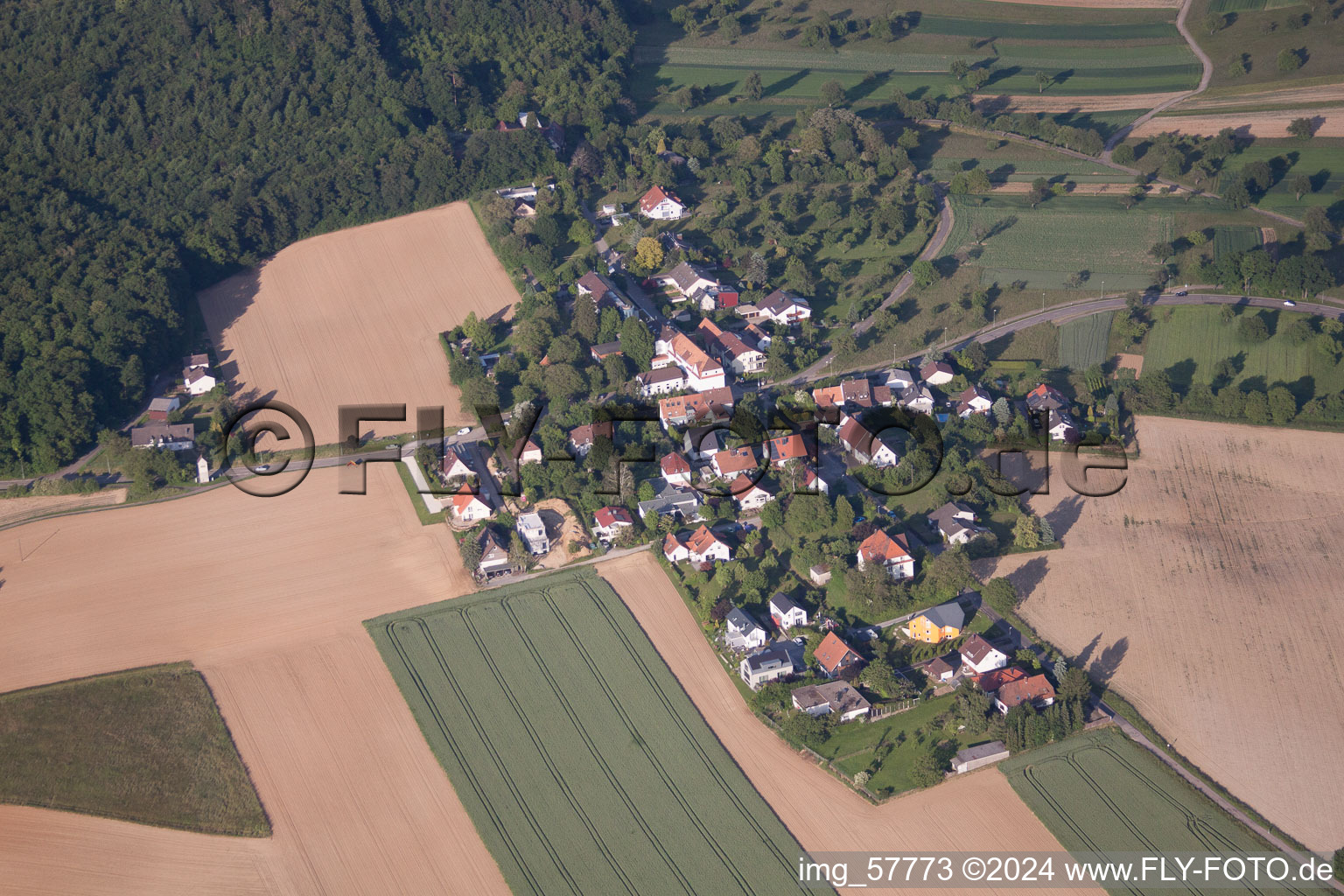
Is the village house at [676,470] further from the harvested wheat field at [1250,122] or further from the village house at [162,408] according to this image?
the harvested wheat field at [1250,122]

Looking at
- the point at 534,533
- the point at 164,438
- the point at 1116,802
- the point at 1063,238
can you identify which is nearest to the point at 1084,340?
the point at 1063,238

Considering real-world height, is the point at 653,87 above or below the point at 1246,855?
above

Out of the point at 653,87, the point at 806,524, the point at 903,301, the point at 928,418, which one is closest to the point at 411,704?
the point at 806,524

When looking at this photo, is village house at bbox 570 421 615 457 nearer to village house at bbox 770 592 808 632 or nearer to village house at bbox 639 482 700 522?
village house at bbox 639 482 700 522

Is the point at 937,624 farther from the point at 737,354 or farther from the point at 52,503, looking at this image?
the point at 52,503

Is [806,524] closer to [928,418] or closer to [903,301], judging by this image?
[928,418]

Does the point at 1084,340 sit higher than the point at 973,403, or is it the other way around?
the point at 1084,340

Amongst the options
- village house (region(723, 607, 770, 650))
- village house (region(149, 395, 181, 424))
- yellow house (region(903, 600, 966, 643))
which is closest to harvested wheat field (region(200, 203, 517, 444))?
village house (region(149, 395, 181, 424))
